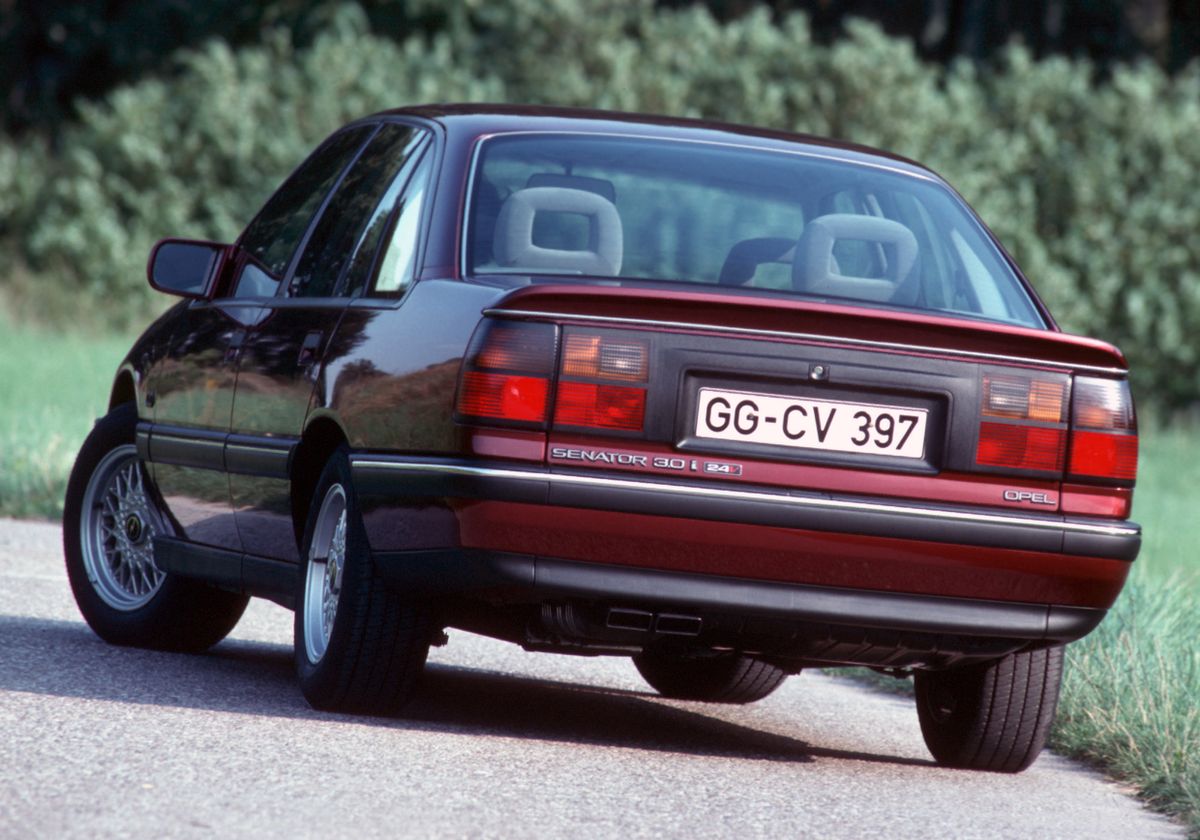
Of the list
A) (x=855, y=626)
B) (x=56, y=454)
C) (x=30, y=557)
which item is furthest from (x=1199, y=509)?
(x=855, y=626)

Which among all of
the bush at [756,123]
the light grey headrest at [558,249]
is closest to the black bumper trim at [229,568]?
the light grey headrest at [558,249]

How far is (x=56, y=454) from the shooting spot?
1316 cm

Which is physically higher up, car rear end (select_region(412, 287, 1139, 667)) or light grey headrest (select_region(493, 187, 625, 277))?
light grey headrest (select_region(493, 187, 625, 277))

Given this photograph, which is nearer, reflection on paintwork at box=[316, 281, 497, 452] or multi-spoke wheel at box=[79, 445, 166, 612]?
reflection on paintwork at box=[316, 281, 497, 452]

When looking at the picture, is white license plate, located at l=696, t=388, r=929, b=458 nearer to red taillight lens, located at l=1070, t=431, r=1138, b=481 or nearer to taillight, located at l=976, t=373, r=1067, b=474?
taillight, located at l=976, t=373, r=1067, b=474

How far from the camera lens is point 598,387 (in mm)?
5516

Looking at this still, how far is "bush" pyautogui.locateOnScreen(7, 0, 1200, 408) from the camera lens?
23.6 meters

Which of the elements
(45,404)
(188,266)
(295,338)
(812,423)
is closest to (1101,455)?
(812,423)

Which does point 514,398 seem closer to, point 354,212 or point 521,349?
point 521,349

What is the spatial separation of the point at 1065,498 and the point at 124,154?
20.3 meters

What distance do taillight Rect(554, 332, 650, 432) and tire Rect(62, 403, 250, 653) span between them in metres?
2.36

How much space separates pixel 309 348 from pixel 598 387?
124 centimetres

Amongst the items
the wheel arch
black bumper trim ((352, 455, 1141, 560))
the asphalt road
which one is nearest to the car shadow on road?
the asphalt road

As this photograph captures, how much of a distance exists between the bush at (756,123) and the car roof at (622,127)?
16.4m
